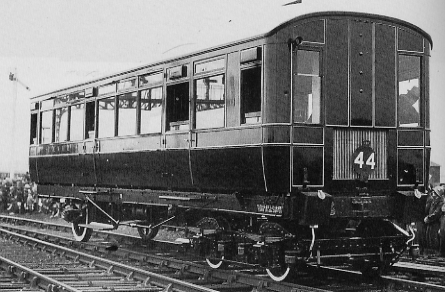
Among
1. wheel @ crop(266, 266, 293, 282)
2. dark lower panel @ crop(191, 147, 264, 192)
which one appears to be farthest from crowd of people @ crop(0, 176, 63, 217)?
wheel @ crop(266, 266, 293, 282)

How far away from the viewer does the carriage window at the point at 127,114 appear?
1238cm

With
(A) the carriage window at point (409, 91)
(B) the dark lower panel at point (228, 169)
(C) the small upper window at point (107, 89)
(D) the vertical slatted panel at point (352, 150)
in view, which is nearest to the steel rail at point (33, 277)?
(B) the dark lower panel at point (228, 169)

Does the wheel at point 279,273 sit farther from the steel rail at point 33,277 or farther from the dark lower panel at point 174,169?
the steel rail at point 33,277

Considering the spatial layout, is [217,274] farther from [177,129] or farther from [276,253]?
[177,129]

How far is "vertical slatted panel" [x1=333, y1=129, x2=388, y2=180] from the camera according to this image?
A: 31.1ft

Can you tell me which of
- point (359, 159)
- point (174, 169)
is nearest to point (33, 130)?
point (174, 169)

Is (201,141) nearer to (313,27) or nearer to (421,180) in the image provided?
(313,27)

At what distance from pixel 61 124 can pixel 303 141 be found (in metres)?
7.99

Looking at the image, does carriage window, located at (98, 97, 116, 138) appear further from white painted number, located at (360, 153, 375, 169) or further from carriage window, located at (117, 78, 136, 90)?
white painted number, located at (360, 153, 375, 169)

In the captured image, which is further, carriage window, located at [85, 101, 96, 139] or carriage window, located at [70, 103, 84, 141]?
carriage window, located at [70, 103, 84, 141]

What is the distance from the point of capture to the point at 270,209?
926cm

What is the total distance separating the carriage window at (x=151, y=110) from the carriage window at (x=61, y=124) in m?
3.78

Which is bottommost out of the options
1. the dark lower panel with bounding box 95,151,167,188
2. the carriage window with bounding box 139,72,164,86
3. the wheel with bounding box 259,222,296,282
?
the wheel with bounding box 259,222,296,282

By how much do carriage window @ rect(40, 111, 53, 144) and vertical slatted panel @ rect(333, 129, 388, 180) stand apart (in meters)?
8.69
